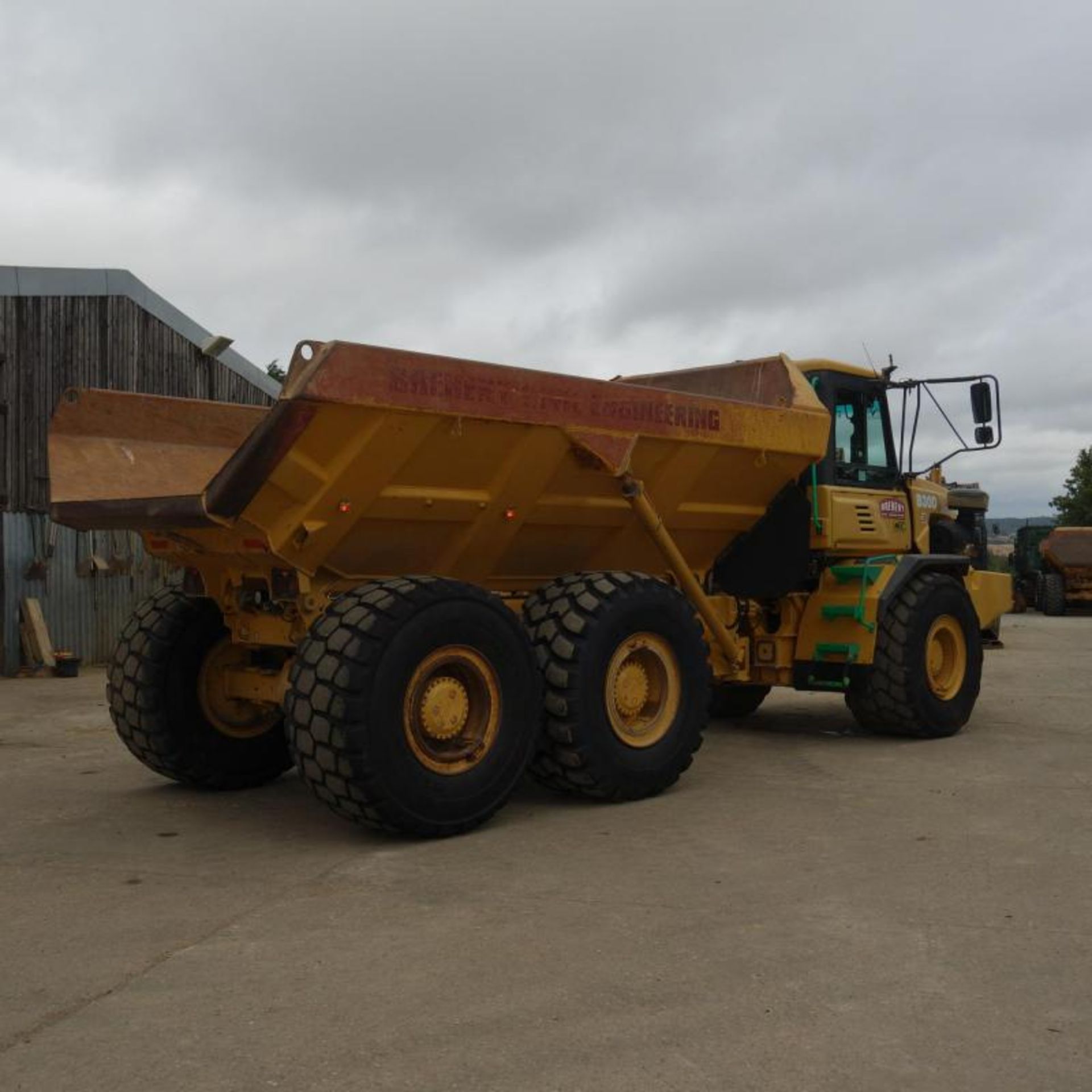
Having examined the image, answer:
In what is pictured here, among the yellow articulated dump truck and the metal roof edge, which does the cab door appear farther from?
the metal roof edge

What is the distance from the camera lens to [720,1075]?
3033 mm

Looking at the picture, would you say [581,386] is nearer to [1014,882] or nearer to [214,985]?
[1014,882]

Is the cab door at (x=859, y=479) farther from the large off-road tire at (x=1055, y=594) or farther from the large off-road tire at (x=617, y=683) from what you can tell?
the large off-road tire at (x=1055, y=594)

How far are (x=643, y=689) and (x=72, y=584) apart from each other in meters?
10.9

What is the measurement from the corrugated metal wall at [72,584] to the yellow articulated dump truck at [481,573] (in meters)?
8.54

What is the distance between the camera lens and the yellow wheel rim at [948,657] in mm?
8914

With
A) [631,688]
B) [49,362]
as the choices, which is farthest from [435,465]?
[49,362]

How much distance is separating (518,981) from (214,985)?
37.2 inches

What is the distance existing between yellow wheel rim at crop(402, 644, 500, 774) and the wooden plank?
33.3 ft

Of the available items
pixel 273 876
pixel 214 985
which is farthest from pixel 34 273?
pixel 214 985

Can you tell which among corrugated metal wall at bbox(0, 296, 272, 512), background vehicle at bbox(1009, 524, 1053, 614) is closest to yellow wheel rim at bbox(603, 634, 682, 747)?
corrugated metal wall at bbox(0, 296, 272, 512)

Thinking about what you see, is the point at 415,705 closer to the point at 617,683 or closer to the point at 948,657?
the point at 617,683

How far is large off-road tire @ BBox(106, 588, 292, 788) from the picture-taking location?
658 cm

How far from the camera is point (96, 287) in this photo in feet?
51.4
